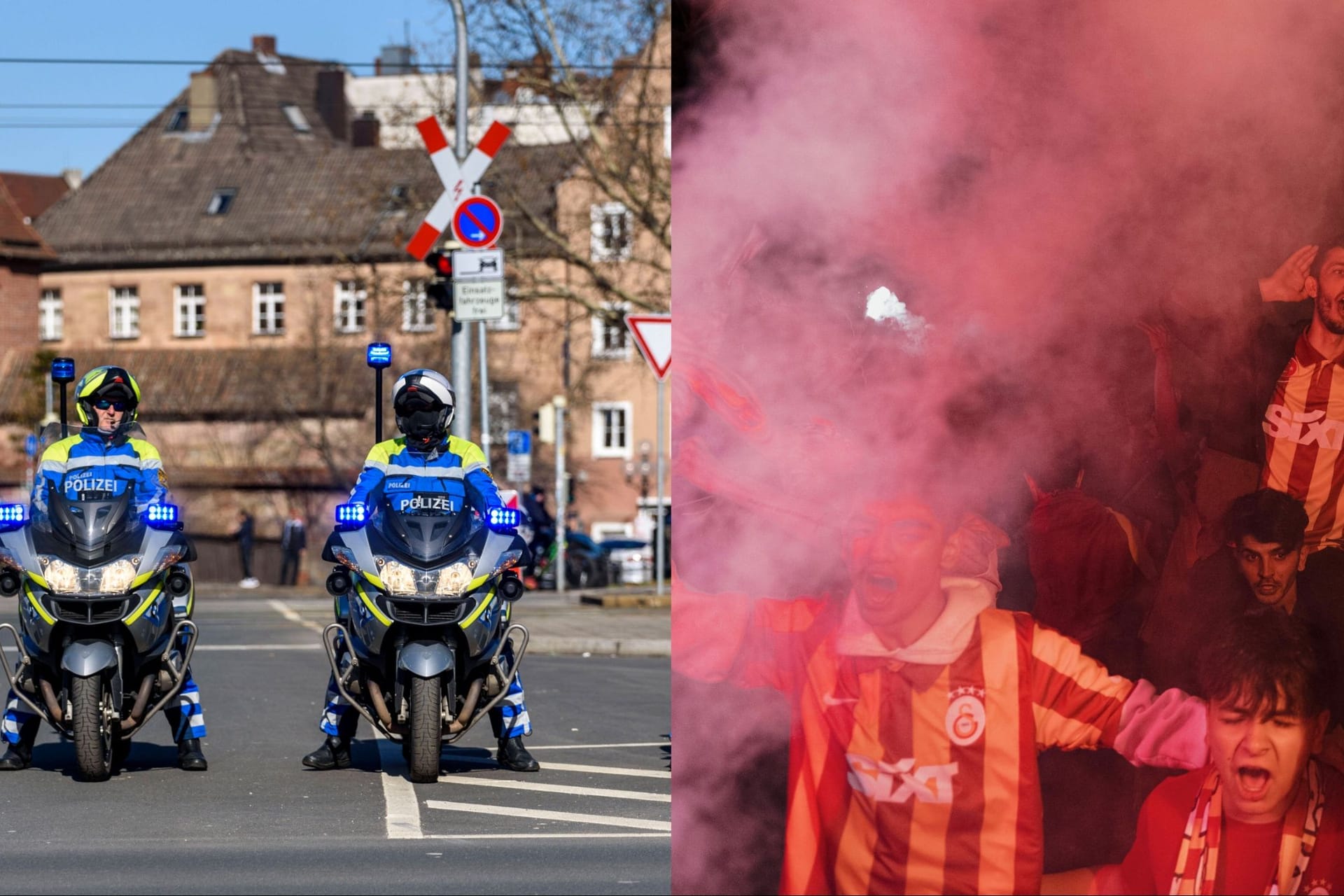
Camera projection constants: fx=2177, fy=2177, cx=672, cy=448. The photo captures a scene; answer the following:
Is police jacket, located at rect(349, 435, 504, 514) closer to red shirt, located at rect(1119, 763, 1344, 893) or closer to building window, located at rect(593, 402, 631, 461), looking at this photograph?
red shirt, located at rect(1119, 763, 1344, 893)

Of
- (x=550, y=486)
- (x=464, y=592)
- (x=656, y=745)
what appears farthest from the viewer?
(x=550, y=486)

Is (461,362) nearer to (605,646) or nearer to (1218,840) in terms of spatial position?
(605,646)

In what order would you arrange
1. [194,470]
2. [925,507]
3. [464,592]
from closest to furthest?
[925,507] < [464,592] < [194,470]

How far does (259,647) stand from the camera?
18594mm

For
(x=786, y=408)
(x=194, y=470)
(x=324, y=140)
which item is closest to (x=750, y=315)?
(x=786, y=408)

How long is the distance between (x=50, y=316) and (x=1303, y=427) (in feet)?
201

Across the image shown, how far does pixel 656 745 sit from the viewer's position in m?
11.2

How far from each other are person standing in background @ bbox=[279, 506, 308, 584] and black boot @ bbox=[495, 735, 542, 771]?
31178 millimetres

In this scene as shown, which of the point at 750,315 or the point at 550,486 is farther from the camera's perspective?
the point at 550,486

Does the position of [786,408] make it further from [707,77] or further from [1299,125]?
[1299,125]

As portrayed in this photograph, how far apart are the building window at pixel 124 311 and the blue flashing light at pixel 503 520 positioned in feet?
177

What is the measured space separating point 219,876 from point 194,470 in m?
→ 41.6

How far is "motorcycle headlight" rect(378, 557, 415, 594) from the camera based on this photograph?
898 cm

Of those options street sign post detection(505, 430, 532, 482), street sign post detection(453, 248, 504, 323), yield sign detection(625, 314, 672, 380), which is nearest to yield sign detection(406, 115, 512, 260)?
street sign post detection(453, 248, 504, 323)
